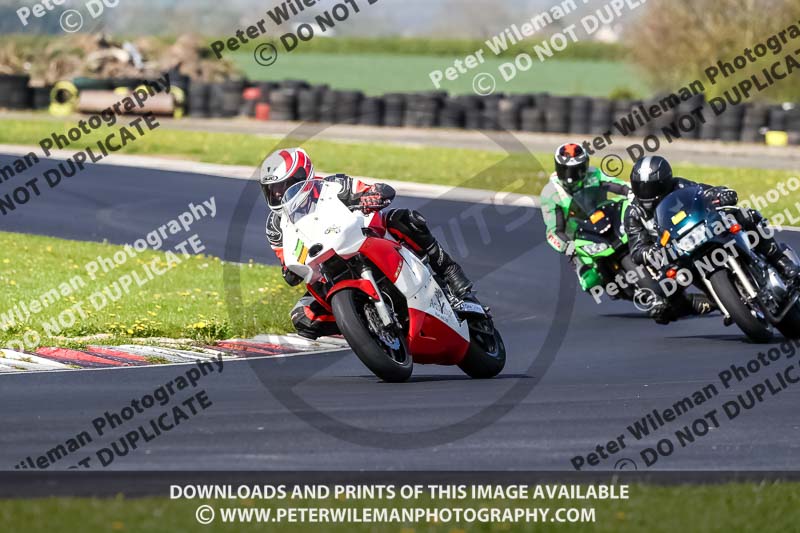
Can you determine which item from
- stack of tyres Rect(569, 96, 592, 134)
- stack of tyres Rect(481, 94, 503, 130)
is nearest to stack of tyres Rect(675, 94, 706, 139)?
stack of tyres Rect(569, 96, 592, 134)

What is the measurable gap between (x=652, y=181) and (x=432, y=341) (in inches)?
141

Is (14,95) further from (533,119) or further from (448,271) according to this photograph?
(448,271)

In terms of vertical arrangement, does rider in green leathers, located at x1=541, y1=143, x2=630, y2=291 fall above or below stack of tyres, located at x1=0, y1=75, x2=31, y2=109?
below

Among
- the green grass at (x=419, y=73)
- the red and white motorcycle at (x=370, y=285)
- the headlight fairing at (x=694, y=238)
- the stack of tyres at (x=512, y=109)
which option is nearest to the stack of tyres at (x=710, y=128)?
the stack of tyres at (x=512, y=109)

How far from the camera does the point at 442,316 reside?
9.48m

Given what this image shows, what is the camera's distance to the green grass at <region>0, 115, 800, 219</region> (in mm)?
25094

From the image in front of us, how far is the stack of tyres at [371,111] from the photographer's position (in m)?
35.5

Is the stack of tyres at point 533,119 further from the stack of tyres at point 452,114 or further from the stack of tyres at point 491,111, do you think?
the stack of tyres at point 452,114

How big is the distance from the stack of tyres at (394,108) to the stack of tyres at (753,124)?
346 inches

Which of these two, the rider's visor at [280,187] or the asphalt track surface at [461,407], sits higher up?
the rider's visor at [280,187]

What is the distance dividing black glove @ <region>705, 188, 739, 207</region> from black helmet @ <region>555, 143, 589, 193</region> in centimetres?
251

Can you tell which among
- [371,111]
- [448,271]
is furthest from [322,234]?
[371,111]

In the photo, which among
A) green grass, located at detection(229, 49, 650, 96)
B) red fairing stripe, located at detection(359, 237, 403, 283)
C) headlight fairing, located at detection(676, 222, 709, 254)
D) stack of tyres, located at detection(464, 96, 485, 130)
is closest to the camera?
red fairing stripe, located at detection(359, 237, 403, 283)

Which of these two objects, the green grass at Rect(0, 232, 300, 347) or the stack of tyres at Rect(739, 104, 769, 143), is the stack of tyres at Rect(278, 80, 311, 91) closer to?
the stack of tyres at Rect(739, 104, 769, 143)
